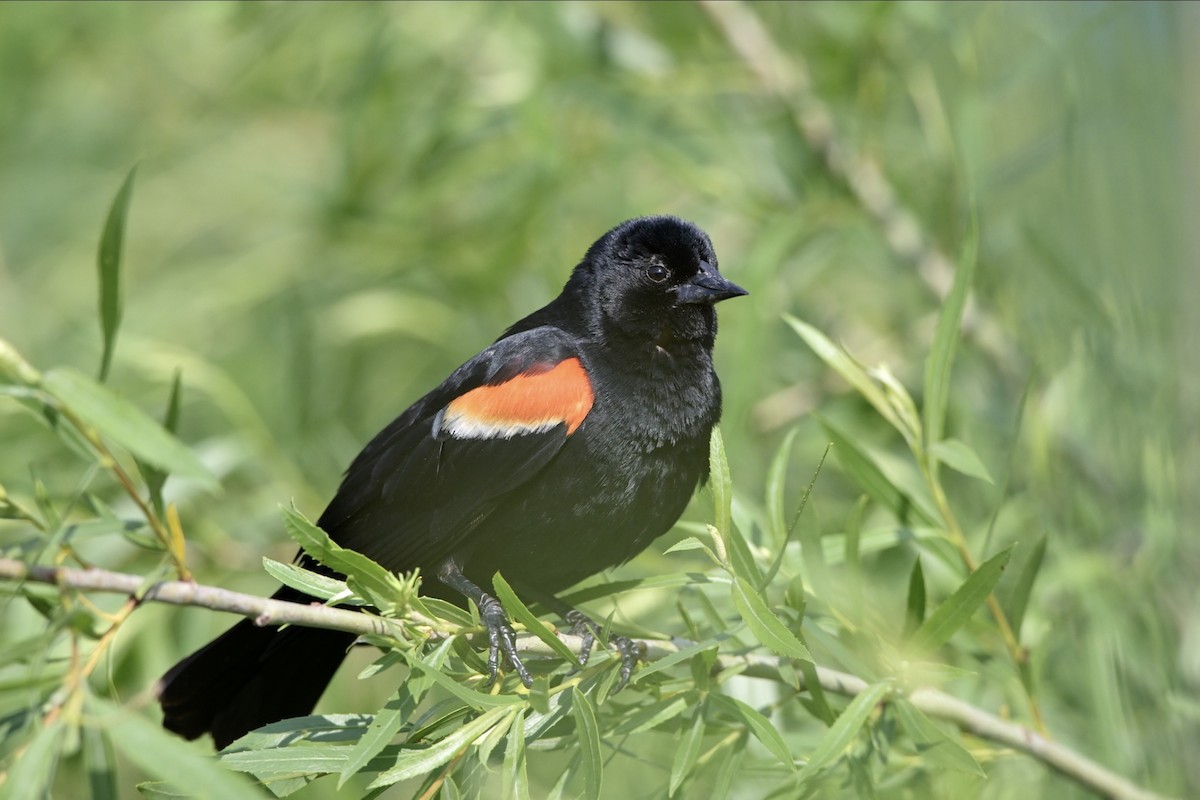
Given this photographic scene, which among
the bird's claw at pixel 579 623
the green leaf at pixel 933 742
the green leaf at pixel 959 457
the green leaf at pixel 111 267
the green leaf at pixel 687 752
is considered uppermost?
the green leaf at pixel 111 267

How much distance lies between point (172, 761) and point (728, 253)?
7.72 ft

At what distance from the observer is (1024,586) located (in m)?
1.62

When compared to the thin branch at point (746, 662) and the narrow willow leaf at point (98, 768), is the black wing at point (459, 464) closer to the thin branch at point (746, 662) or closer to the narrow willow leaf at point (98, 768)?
the thin branch at point (746, 662)

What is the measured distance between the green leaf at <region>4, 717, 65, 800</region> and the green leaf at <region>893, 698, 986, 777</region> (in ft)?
3.04

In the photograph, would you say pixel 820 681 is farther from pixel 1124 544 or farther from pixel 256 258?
pixel 256 258

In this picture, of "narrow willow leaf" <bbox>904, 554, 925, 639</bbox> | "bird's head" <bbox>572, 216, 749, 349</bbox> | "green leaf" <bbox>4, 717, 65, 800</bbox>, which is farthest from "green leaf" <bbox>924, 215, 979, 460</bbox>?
"green leaf" <bbox>4, 717, 65, 800</bbox>

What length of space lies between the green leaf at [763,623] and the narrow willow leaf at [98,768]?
2.05 ft

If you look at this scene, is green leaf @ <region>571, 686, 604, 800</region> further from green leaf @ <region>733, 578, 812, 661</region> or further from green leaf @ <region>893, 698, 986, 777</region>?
green leaf @ <region>893, 698, 986, 777</region>

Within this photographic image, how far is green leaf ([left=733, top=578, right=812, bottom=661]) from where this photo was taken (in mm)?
1254

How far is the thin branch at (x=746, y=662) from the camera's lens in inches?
46.6

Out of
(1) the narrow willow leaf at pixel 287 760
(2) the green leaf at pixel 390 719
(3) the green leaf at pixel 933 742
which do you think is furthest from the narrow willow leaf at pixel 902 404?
(1) the narrow willow leaf at pixel 287 760

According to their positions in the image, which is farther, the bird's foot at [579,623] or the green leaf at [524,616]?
the bird's foot at [579,623]

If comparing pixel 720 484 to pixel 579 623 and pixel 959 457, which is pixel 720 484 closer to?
pixel 959 457

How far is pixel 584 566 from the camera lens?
195 centimetres
